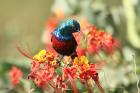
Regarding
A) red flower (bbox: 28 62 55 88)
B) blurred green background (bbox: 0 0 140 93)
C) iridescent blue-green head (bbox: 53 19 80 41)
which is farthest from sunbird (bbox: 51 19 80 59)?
blurred green background (bbox: 0 0 140 93)

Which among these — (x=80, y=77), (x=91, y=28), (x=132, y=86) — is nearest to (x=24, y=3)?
(x=132, y=86)

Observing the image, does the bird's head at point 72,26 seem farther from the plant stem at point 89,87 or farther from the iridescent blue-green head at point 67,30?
the plant stem at point 89,87

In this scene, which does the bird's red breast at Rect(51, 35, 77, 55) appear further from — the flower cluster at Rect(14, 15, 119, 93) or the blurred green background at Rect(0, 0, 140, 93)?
the blurred green background at Rect(0, 0, 140, 93)

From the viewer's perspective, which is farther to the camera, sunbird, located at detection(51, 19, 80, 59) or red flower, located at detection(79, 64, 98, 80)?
sunbird, located at detection(51, 19, 80, 59)

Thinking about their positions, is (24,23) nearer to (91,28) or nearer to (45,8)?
(45,8)

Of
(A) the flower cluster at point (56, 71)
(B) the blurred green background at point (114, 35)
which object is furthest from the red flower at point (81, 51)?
(A) the flower cluster at point (56, 71)

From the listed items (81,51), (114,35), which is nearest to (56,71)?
(81,51)

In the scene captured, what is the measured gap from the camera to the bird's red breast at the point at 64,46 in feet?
6.55

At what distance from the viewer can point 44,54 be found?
189cm

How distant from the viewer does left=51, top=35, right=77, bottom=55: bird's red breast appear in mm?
1996

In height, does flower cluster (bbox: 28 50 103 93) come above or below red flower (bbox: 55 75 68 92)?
above

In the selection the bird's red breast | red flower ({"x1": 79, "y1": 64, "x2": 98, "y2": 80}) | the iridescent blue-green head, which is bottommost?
red flower ({"x1": 79, "y1": 64, "x2": 98, "y2": 80})

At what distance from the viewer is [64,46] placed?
200 centimetres

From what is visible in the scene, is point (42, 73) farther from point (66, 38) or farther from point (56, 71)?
Result: point (66, 38)
